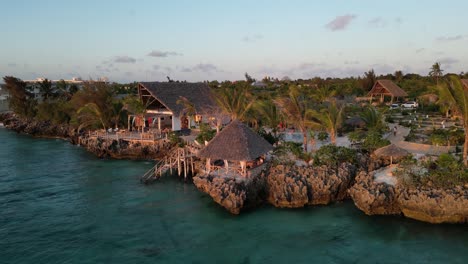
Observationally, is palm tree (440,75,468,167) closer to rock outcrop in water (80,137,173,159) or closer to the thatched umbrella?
the thatched umbrella

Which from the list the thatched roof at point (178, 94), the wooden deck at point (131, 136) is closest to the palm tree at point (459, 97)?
the thatched roof at point (178, 94)

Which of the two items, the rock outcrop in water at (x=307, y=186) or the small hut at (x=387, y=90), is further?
the small hut at (x=387, y=90)

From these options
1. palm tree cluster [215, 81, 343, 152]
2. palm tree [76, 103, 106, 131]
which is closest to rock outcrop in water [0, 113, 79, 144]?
palm tree [76, 103, 106, 131]

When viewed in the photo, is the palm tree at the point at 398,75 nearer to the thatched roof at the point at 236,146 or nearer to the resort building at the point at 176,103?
the resort building at the point at 176,103

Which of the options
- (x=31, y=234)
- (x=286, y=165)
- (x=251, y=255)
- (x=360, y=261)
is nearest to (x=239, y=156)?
(x=286, y=165)

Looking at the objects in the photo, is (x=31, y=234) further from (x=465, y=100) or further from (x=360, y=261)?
(x=465, y=100)

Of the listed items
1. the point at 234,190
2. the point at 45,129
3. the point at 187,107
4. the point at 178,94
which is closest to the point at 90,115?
the point at 178,94
